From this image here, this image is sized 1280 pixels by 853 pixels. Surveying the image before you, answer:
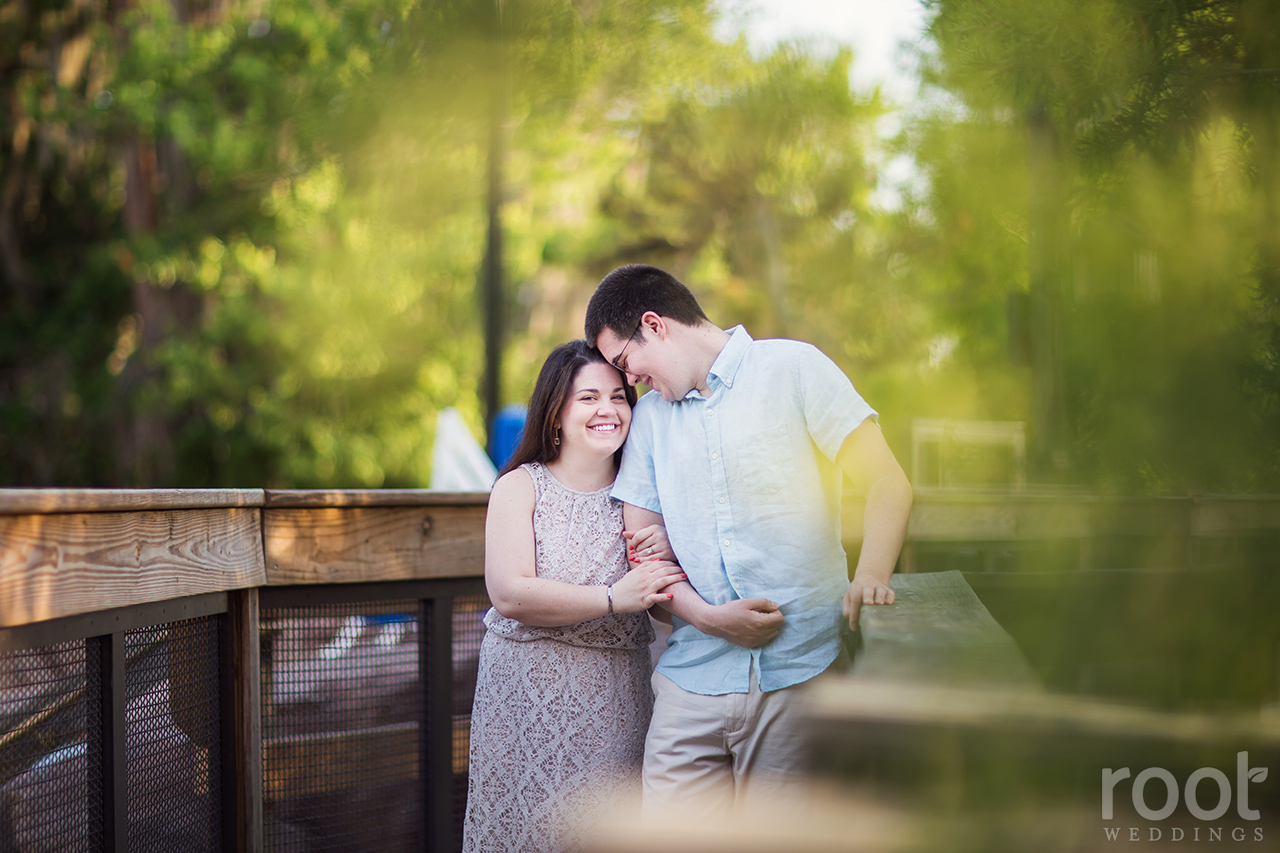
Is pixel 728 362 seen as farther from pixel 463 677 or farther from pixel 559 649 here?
pixel 463 677

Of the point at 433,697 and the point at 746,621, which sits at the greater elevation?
the point at 746,621

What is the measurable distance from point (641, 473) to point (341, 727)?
0.99 meters

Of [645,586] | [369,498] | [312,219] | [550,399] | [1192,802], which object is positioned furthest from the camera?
[312,219]

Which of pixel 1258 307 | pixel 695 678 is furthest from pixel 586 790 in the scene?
pixel 1258 307

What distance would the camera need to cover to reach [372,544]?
8.75 ft

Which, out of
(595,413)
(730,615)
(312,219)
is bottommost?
(730,615)

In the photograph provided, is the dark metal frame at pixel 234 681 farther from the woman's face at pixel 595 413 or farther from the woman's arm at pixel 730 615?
the woman's arm at pixel 730 615

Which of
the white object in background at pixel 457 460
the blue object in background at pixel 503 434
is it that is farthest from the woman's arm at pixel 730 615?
the blue object in background at pixel 503 434

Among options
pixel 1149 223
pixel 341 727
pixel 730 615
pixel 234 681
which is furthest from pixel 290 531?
pixel 1149 223

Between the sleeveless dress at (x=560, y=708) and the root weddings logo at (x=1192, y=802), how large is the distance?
52.0 inches

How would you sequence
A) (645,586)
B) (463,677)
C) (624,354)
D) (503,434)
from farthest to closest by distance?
(503,434) < (463,677) < (624,354) < (645,586)

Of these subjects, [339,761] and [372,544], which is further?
[372,544]

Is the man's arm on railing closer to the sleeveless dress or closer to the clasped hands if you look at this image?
the clasped hands

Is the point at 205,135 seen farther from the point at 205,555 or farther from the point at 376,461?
the point at 205,555
